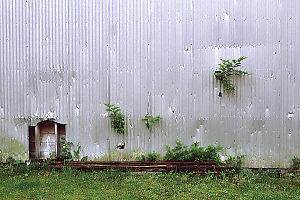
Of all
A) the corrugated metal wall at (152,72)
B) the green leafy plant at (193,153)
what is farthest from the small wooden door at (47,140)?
the green leafy plant at (193,153)

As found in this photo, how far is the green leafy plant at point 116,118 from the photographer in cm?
444

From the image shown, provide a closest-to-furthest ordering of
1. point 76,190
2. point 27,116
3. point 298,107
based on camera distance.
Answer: point 76,190 → point 298,107 → point 27,116

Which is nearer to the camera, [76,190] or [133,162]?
[76,190]

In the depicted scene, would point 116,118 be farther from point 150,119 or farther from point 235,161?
point 235,161

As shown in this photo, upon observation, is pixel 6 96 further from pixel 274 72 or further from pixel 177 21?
pixel 274 72

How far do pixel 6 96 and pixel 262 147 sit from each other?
598cm

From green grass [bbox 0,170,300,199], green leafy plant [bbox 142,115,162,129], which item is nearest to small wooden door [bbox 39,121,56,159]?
green grass [bbox 0,170,300,199]

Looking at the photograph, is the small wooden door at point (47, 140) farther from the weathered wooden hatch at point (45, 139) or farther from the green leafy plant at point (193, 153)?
the green leafy plant at point (193, 153)

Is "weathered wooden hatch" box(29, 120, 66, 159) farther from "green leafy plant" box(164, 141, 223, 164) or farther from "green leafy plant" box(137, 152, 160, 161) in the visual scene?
"green leafy plant" box(164, 141, 223, 164)

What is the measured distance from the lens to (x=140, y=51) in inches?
177

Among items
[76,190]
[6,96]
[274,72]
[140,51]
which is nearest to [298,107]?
[274,72]

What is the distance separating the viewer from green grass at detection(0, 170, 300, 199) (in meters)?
3.36

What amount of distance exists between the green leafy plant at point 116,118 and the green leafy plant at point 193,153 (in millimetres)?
1161

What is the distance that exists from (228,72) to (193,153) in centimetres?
197
